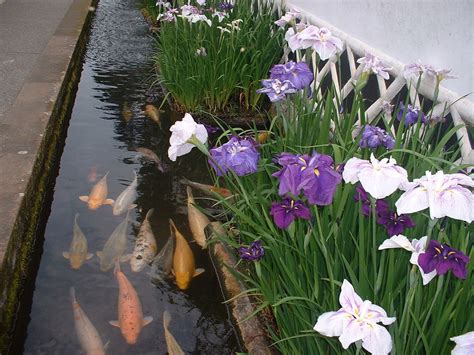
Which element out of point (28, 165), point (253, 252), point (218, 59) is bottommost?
point (28, 165)

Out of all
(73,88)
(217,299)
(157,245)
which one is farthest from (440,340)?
(73,88)

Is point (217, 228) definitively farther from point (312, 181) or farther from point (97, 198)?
point (312, 181)

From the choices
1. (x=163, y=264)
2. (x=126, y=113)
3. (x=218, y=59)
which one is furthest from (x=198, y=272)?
(x=126, y=113)

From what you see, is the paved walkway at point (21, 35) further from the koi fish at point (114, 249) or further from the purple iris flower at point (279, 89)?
the purple iris flower at point (279, 89)

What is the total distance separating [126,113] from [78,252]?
2.16m

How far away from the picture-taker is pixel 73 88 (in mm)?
5352

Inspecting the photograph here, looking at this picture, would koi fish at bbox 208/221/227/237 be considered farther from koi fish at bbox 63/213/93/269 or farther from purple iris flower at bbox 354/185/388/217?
purple iris flower at bbox 354/185/388/217

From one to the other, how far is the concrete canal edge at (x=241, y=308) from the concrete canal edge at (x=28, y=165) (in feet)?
3.09

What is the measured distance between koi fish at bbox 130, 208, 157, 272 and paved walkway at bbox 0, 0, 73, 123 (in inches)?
58.5

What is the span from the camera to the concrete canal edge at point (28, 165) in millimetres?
2494

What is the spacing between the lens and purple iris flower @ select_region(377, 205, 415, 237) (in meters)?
1.45

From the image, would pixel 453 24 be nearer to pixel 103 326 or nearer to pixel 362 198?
pixel 362 198

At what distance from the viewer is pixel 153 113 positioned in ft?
15.9

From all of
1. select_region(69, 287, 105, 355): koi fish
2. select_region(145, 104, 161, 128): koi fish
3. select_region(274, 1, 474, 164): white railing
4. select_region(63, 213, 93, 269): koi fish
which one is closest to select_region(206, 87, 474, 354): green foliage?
select_region(274, 1, 474, 164): white railing
